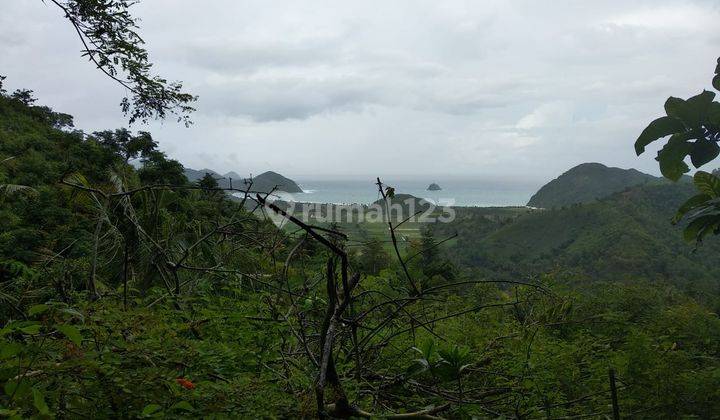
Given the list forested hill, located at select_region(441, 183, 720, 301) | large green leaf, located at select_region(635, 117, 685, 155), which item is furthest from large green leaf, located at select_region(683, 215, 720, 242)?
forested hill, located at select_region(441, 183, 720, 301)

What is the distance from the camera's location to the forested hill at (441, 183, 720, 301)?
57.2m

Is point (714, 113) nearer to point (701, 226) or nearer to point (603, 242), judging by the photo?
point (701, 226)

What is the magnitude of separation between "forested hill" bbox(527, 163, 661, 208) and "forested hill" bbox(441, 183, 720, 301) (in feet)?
148

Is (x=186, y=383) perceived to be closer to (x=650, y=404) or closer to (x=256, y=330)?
(x=256, y=330)

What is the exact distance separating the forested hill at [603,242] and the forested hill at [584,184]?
45.2m

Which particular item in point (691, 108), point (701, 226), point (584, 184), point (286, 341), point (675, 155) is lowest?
point (286, 341)

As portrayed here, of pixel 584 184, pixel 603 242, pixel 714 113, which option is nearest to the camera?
pixel 714 113

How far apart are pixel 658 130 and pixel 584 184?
154987mm

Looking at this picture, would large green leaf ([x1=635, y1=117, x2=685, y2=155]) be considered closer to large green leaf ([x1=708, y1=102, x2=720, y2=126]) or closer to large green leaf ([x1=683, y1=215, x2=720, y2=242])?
large green leaf ([x1=708, y1=102, x2=720, y2=126])

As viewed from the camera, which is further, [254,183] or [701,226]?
[254,183]

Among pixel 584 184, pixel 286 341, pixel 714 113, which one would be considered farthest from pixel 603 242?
pixel 584 184

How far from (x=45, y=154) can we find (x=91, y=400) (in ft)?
91.7

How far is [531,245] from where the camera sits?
3295 inches

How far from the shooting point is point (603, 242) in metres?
69.2
